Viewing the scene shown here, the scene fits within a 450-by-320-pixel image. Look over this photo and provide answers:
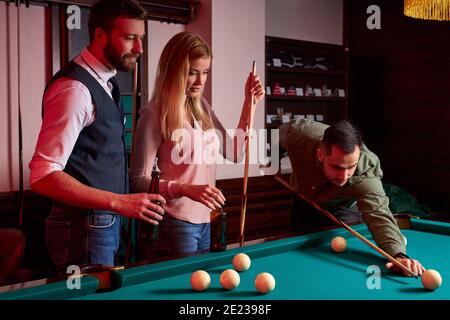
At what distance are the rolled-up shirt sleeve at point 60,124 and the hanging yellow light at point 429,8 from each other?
1.37 m

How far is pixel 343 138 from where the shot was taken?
87.7 inches

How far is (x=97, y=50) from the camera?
79.1 inches

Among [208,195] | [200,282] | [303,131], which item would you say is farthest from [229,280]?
[303,131]

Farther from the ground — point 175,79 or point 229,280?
point 175,79

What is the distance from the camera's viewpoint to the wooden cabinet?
500 cm

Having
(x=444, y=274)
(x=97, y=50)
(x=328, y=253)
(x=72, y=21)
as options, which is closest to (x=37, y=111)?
(x=72, y=21)

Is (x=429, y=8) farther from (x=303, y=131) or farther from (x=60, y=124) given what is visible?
(x=60, y=124)

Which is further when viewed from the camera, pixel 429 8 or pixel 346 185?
pixel 346 185

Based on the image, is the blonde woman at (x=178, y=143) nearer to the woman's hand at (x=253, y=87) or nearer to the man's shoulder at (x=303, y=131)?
the woman's hand at (x=253, y=87)

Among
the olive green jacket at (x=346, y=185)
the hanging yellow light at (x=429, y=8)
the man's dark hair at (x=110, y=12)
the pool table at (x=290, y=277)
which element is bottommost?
the pool table at (x=290, y=277)

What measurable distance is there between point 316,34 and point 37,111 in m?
2.97

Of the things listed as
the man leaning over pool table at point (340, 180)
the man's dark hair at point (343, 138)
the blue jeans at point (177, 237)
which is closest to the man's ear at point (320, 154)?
the man leaning over pool table at point (340, 180)

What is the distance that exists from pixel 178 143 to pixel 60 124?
603 millimetres

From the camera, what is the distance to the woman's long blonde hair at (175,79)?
2.25m
